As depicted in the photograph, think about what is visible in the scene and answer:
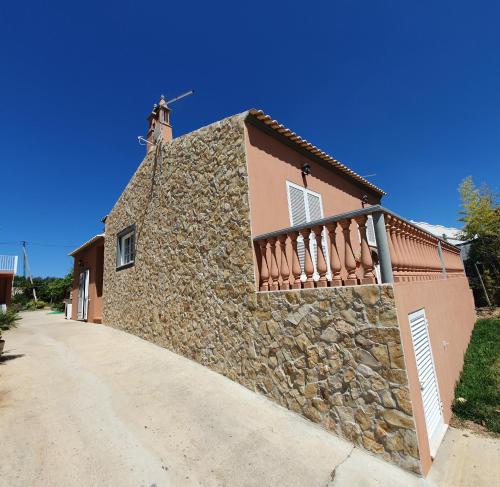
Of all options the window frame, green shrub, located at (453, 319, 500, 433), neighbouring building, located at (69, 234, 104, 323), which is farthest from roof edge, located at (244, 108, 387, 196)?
neighbouring building, located at (69, 234, 104, 323)

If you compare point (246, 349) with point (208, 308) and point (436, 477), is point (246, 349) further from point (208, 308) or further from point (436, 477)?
point (436, 477)

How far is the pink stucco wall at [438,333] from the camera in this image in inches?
143

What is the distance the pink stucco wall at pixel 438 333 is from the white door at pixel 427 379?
0.56ft

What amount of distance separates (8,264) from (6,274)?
2.12 ft

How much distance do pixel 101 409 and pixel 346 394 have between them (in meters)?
3.69

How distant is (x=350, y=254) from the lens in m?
4.22

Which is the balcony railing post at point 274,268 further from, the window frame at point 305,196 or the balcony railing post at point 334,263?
the window frame at point 305,196

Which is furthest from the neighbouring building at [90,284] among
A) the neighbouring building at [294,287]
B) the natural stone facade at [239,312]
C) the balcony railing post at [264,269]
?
the balcony railing post at [264,269]

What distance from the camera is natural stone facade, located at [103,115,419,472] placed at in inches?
148

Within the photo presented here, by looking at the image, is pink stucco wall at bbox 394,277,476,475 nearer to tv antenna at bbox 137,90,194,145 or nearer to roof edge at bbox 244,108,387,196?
roof edge at bbox 244,108,387,196

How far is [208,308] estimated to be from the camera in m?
6.63

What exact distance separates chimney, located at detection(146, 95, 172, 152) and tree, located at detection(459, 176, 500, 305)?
1342 cm

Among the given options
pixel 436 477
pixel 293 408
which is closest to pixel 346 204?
pixel 293 408

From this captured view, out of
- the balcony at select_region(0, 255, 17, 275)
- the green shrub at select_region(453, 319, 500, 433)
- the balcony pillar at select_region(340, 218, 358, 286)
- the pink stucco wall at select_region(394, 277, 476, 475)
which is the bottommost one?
the green shrub at select_region(453, 319, 500, 433)
